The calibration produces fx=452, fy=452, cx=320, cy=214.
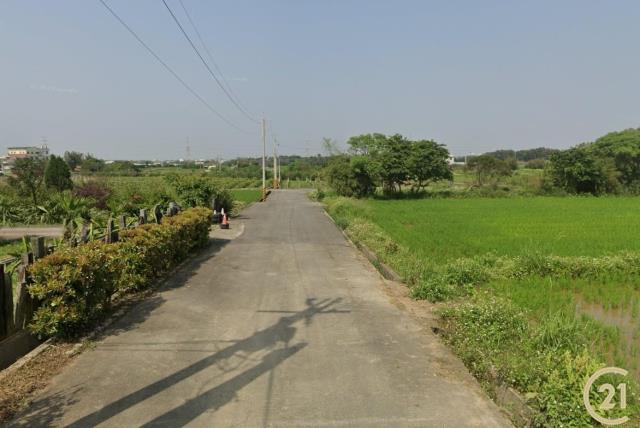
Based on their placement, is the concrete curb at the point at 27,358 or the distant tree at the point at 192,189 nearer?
the concrete curb at the point at 27,358

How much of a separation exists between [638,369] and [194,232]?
9.80 metres

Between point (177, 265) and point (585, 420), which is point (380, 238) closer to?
point (177, 265)

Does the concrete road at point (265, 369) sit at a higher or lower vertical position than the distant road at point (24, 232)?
lower

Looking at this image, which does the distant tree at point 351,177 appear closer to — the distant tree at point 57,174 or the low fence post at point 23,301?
the distant tree at point 57,174

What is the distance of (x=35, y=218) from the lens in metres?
19.3

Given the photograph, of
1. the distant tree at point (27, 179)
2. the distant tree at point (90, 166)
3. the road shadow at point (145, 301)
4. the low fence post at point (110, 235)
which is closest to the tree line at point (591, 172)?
the road shadow at point (145, 301)

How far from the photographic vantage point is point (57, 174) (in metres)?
32.1

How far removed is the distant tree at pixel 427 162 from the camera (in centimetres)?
4088

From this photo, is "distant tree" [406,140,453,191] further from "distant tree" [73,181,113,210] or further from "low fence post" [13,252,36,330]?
"low fence post" [13,252,36,330]

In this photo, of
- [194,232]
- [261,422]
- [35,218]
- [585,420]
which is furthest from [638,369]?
[35,218]

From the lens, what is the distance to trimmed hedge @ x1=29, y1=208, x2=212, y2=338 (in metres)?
5.27

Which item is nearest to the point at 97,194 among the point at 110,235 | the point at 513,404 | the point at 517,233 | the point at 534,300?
the point at 110,235

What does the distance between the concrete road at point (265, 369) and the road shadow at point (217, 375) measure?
0.5 inches

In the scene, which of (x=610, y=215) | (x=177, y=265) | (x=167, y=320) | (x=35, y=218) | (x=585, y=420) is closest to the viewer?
(x=585, y=420)
